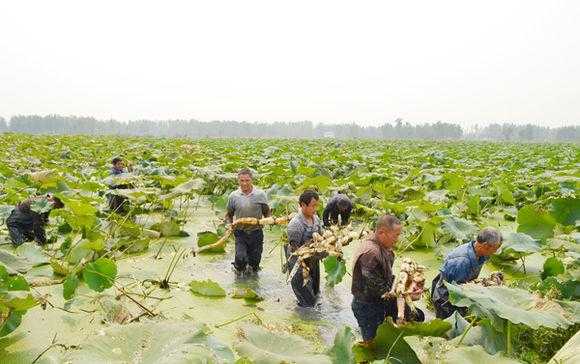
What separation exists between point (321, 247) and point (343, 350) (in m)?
2.04

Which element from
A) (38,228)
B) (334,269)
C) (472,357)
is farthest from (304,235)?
(38,228)

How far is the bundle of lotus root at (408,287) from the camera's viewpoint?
3500mm

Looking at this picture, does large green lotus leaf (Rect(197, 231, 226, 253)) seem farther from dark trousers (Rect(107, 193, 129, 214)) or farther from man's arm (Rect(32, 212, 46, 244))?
dark trousers (Rect(107, 193, 129, 214))

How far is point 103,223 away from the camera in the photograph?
684cm

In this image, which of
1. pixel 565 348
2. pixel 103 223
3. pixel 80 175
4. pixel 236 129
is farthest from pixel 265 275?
pixel 236 129

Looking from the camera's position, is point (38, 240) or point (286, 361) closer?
point (286, 361)

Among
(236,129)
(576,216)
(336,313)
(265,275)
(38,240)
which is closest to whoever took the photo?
(576,216)

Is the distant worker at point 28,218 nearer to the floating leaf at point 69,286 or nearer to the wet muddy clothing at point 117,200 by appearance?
the wet muddy clothing at point 117,200

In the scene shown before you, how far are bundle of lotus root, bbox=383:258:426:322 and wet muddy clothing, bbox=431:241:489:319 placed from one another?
39cm

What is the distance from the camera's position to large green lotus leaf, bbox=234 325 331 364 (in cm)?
226

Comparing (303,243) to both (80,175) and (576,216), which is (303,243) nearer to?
(576,216)

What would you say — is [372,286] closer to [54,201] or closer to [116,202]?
[54,201]

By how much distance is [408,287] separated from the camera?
3.57 metres

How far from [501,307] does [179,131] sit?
440ft
